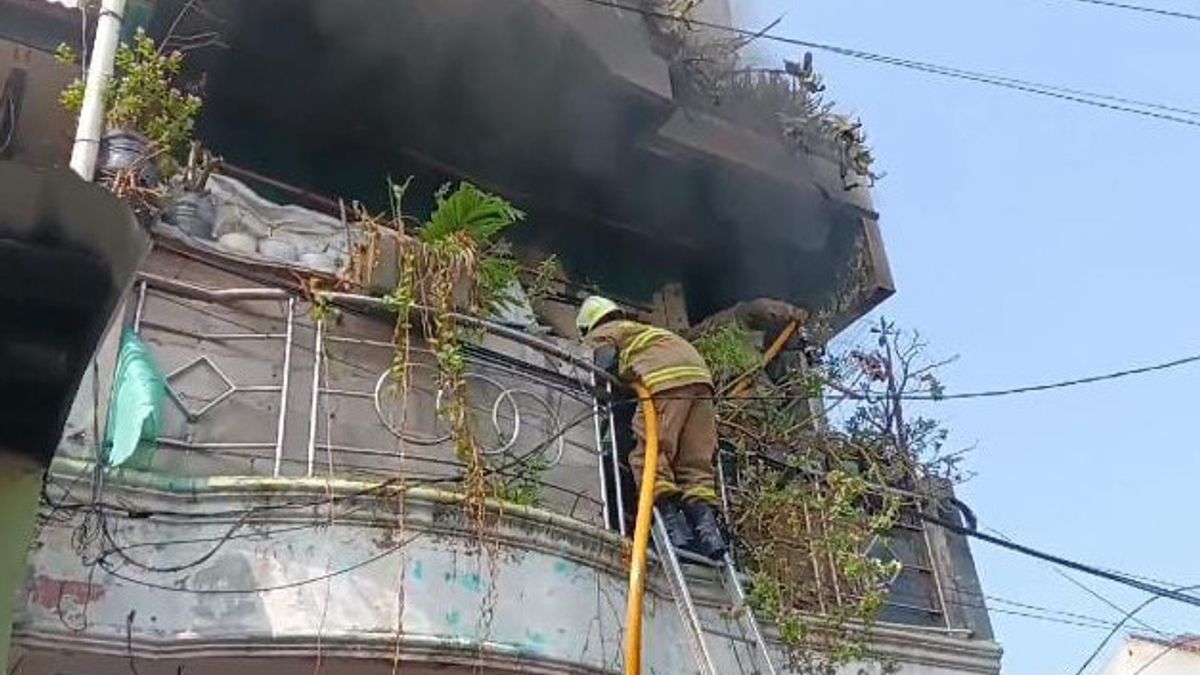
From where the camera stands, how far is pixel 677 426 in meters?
7.64

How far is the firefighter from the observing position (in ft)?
24.9

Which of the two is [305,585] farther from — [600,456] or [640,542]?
[600,456]

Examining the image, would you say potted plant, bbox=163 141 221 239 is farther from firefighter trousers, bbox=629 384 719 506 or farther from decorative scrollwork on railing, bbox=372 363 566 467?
firefighter trousers, bbox=629 384 719 506

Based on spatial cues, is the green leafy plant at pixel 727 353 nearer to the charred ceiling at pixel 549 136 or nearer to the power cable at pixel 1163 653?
the charred ceiling at pixel 549 136

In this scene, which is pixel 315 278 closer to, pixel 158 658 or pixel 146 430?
pixel 146 430

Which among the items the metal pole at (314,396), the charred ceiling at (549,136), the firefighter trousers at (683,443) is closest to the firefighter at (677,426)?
the firefighter trousers at (683,443)

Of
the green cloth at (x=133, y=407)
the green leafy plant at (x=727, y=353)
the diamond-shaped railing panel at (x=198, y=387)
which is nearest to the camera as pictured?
the green cloth at (x=133, y=407)

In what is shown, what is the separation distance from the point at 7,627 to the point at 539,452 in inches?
124

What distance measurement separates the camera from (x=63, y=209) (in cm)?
432

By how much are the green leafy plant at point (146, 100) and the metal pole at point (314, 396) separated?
1.30m

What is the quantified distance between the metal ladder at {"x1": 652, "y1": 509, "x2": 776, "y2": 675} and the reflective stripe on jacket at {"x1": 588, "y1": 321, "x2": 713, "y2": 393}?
0.76 m

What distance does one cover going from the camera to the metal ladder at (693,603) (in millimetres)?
6871

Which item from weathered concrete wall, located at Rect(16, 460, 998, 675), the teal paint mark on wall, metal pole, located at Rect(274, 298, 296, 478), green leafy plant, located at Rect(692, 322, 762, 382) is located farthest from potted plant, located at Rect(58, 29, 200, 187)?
green leafy plant, located at Rect(692, 322, 762, 382)

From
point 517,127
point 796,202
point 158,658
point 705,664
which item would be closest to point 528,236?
point 517,127
